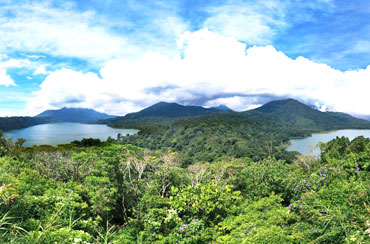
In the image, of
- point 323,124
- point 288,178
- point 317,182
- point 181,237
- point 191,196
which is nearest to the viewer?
point 181,237

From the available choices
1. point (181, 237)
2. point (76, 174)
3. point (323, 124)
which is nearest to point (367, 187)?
point (181, 237)

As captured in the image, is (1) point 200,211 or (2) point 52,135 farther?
(2) point 52,135

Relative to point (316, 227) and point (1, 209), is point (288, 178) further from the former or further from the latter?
point (1, 209)

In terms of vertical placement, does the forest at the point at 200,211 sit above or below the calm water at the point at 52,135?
Result: above

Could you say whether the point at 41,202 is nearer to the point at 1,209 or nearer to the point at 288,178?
the point at 1,209

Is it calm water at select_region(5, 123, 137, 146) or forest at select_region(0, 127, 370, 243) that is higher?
forest at select_region(0, 127, 370, 243)

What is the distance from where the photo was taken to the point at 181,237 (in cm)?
344

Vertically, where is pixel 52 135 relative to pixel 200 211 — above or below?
below

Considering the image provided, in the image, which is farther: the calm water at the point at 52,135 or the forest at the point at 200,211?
the calm water at the point at 52,135

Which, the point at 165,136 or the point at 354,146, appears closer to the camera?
the point at 354,146

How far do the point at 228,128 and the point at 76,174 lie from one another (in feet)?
279

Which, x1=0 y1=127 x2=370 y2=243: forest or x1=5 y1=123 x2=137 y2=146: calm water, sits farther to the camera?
x1=5 y1=123 x2=137 y2=146: calm water

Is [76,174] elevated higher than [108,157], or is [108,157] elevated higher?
[108,157]

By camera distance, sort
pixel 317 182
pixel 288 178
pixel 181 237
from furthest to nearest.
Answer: pixel 288 178, pixel 317 182, pixel 181 237
